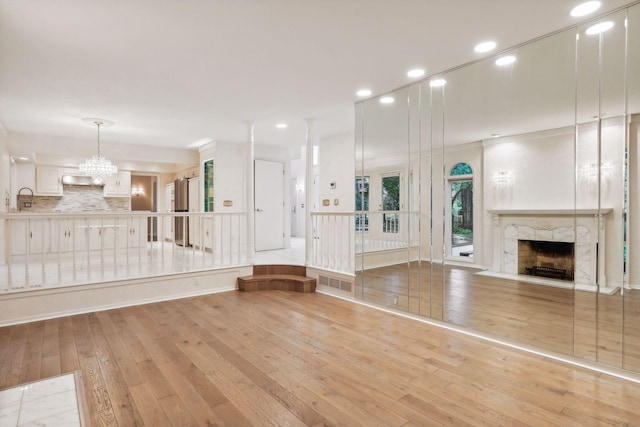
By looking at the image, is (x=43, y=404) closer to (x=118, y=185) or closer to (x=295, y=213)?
(x=118, y=185)

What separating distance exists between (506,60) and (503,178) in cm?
108

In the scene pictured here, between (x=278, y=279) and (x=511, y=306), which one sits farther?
(x=278, y=279)

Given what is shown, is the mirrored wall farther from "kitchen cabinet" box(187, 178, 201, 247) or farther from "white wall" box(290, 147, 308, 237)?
"white wall" box(290, 147, 308, 237)

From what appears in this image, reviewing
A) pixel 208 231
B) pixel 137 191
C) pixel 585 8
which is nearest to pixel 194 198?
pixel 208 231

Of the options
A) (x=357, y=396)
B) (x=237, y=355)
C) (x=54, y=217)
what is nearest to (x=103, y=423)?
(x=237, y=355)

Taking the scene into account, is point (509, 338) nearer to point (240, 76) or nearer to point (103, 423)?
point (103, 423)

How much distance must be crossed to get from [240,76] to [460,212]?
276cm

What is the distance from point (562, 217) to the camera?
9.20 feet

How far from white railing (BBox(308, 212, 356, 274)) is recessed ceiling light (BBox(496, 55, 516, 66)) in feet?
8.36

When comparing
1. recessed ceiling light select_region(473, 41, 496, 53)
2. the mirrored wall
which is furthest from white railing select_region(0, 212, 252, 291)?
recessed ceiling light select_region(473, 41, 496, 53)

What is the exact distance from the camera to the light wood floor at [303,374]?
2039mm

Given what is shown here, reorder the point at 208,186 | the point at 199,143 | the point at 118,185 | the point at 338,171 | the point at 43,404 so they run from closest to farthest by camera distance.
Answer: the point at 43,404 → the point at 338,171 → the point at 199,143 → the point at 208,186 → the point at 118,185

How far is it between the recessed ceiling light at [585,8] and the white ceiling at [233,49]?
54 millimetres

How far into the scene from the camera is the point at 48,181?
7.32m
